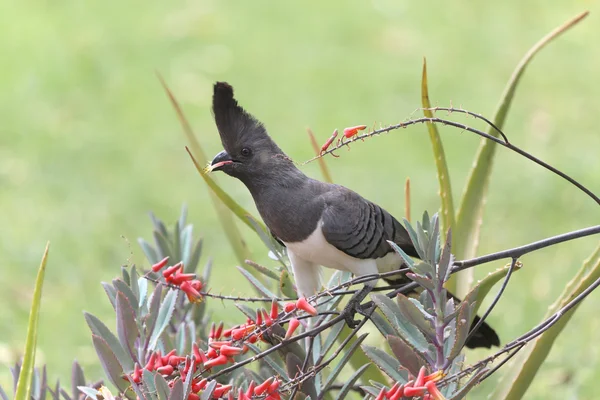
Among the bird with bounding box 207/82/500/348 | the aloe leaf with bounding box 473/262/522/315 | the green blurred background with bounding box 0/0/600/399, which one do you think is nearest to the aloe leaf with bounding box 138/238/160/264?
the bird with bounding box 207/82/500/348

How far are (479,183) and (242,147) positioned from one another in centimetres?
80

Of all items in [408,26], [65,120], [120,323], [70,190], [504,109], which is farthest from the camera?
[408,26]

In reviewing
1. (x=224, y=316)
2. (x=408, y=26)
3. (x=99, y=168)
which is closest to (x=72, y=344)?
(x=224, y=316)

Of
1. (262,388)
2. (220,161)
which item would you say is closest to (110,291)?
(220,161)

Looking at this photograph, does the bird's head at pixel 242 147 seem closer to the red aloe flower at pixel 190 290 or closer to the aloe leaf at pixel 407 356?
the red aloe flower at pixel 190 290

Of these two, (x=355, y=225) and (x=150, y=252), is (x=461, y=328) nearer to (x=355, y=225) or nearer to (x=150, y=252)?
(x=355, y=225)

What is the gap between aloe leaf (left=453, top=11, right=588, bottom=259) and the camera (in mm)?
2520

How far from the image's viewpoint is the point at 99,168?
18.5 ft

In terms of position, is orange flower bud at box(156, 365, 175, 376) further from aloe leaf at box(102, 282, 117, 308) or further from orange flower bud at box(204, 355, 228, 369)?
aloe leaf at box(102, 282, 117, 308)

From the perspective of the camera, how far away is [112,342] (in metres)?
2.06

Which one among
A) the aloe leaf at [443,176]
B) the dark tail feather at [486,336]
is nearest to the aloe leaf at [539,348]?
the dark tail feather at [486,336]

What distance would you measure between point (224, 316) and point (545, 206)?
1992 millimetres

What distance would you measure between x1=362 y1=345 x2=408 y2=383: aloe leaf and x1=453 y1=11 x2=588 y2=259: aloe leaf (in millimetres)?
793

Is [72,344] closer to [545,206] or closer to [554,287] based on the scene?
[554,287]
